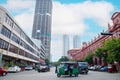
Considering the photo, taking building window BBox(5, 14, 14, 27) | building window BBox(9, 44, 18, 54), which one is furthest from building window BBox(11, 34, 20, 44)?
building window BBox(5, 14, 14, 27)

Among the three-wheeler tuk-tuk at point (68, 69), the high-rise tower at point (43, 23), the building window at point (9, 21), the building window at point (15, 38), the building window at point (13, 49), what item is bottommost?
the three-wheeler tuk-tuk at point (68, 69)

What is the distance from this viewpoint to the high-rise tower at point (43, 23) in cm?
16988

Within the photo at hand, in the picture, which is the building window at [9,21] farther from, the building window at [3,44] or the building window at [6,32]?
the building window at [3,44]

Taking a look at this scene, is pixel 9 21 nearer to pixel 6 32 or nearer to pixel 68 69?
pixel 6 32

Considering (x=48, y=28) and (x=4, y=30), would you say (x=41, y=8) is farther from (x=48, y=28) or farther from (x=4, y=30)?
(x=4, y=30)

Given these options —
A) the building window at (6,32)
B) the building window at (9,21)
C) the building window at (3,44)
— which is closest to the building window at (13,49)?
the building window at (3,44)

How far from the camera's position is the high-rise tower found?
557ft

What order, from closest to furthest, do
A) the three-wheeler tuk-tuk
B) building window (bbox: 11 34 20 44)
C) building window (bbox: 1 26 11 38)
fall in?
the three-wheeler tuk-tuk, building window (bbox: 1 26 11 38), building window (bbox: 11 34 20 44)

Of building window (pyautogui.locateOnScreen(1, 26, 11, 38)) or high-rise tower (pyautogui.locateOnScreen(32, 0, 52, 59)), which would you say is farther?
high-rise tower (pyautogui.locateOnScreen(32, 0, 52, 59))

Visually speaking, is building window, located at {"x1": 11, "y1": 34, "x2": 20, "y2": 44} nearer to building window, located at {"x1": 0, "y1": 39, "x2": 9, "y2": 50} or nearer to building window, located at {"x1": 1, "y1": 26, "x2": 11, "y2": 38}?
building window, located at {"x1": 1, "y1": 26, "x2": 11, "y2": 38}

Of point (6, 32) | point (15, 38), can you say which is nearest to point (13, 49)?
point (15, 38)

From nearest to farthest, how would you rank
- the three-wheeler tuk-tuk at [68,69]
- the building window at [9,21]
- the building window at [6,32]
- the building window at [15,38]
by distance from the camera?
the three-wheeler tuk-tuk at [68,69], the building window at [6,32], the building window at [9,21], the building window at [15,38]

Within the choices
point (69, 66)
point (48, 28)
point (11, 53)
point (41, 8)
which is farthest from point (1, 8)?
point (41, 8)

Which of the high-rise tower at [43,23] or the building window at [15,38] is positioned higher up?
the high-rise tower at [43,23]
